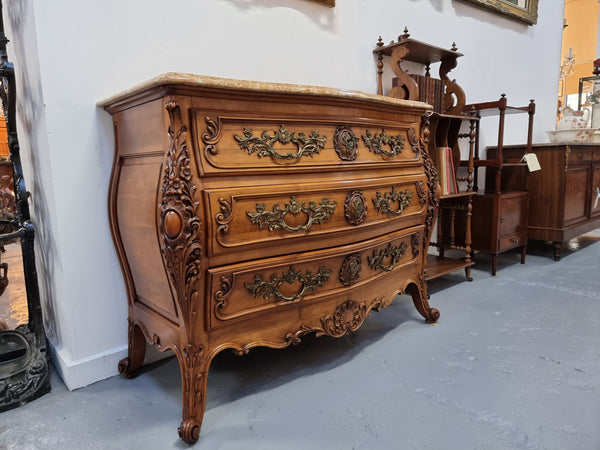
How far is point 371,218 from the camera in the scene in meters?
1.51

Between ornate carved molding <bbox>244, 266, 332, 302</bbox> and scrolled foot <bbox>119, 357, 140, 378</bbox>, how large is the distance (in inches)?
24.4

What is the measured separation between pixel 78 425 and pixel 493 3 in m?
3.58

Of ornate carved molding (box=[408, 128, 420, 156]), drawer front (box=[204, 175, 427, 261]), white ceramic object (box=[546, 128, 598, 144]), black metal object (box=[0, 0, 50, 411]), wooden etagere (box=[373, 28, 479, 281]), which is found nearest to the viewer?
drawer front (box=[204, 175, 427, 261])

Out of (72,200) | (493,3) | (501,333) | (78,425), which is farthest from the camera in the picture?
(493,3)

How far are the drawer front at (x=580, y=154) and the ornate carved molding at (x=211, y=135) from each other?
9.11 feet

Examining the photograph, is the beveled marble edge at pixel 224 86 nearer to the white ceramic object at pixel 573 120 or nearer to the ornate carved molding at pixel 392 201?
the ornate carved molding at pixel 392 201

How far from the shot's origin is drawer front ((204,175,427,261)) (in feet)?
3.79

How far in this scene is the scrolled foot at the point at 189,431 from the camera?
114cm

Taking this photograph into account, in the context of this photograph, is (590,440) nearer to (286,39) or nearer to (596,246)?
(286,39)

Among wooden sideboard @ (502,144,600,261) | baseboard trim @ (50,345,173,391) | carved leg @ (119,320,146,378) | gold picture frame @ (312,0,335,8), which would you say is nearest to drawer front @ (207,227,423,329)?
carved leg @ (119,320,146,378)

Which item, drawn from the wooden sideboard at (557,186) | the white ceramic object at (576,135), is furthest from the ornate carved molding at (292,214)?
the white ceramic object at (576,135)

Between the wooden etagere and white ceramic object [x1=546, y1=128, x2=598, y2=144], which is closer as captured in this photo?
the wooden etagere

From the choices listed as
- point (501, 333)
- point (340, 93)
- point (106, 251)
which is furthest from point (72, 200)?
point (501, 333)

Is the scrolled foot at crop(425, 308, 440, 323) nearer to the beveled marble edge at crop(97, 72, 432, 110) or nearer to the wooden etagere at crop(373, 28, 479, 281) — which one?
the wooden etagere at crop(373, 28, 479, 281)
